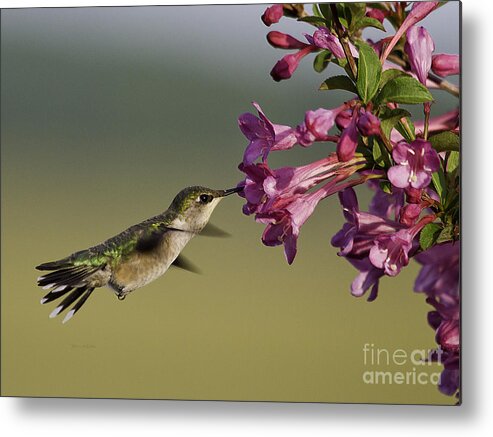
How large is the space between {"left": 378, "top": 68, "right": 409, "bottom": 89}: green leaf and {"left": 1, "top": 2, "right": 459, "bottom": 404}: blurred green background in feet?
2.45

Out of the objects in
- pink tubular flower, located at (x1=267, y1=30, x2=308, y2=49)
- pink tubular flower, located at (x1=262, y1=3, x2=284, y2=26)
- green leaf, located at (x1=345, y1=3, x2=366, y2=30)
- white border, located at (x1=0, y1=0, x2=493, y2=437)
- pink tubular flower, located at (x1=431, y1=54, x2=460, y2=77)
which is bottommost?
white border, located at (x1=0, y1=0, x2=493, y2=437)

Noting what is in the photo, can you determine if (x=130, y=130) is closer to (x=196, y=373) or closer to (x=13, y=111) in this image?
(x=13, y=111)

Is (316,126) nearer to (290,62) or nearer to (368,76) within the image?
(368,76)

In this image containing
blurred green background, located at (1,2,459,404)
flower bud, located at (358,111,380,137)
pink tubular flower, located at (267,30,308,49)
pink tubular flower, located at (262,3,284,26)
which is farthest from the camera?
blurred green background, located at (1,2,459,404)

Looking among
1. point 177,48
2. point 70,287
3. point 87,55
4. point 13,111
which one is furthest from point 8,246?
point 177,48

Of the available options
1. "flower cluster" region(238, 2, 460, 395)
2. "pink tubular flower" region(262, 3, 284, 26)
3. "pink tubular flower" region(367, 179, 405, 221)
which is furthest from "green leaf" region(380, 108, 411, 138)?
"pink tubular flower" region(262, 3, 284, 26)

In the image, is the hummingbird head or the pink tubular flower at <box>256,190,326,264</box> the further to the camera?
the hummingbird head

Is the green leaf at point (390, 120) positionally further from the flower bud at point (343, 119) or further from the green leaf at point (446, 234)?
the green leaf at point (446, 234)

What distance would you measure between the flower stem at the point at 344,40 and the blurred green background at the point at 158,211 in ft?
1.89

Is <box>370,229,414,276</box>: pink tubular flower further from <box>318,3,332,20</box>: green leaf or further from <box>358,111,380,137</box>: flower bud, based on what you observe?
<box>318,3,332,20</box>: green leaf

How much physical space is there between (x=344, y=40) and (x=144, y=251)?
0.92 metres

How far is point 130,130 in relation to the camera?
253 cm

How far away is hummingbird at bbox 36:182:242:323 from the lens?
2.34 meters

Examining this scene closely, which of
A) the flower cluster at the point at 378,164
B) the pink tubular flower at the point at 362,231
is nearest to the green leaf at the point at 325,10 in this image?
the flower cluster at the point at 378,164
